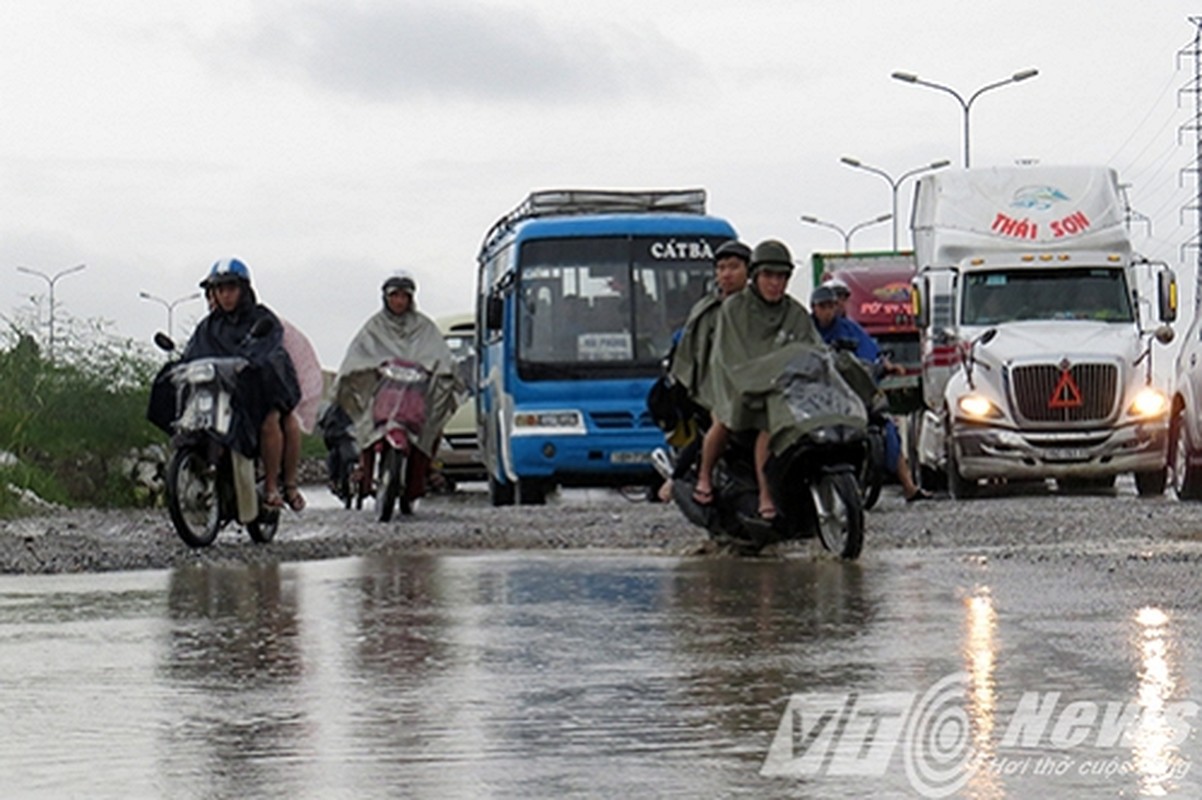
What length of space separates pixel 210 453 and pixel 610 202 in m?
13.4

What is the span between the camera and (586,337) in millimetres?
26406

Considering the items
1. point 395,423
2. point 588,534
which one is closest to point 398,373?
point 395,423

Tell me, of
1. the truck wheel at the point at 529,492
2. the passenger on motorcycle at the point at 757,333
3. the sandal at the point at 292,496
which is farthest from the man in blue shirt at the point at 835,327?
the truck wheel at the point at 529,492

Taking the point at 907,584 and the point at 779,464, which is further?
the point at 779,464

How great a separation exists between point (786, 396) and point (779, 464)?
42 centimetres

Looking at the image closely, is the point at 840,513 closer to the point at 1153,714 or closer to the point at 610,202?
the point at 1153,714

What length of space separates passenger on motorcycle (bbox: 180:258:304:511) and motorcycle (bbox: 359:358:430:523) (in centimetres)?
366

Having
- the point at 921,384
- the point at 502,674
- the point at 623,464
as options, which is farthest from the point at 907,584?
the point at 921,384

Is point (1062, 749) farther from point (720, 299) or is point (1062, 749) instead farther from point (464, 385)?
point (464, 385)

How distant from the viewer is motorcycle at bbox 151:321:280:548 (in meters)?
15.7

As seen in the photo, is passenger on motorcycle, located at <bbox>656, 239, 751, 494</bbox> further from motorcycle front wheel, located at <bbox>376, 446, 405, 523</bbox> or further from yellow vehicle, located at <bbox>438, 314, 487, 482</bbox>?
yellow vehicle, located at <bbox>438, 314, 487, 482</bbox>

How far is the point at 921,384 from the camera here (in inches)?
1181

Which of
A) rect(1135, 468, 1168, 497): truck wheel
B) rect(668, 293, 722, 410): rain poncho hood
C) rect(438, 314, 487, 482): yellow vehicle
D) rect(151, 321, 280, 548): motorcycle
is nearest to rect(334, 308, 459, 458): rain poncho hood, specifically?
rect(151, 321, 280, 548): motorcycle

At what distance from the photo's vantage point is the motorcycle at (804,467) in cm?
1348
